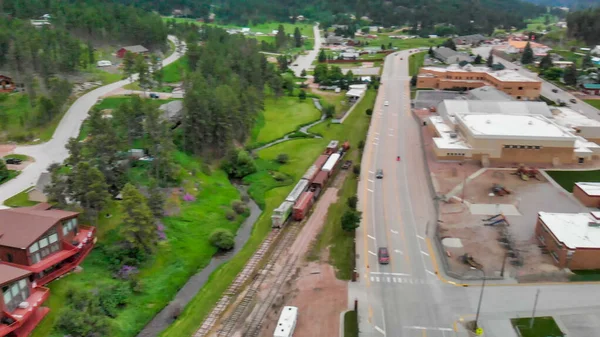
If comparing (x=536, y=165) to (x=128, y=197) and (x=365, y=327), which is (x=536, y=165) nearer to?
(x=365, y=327)

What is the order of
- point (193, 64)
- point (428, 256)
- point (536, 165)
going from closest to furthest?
point (428, 256), point (536, 165), point (193, 64)

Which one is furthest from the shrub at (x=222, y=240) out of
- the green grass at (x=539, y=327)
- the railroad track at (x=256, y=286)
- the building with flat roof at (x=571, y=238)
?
the building with flat roof at (x=571, y=238)

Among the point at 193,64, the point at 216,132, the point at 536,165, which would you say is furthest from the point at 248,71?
the point at 536,165

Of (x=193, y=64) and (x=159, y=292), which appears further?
(x=193, y=64)

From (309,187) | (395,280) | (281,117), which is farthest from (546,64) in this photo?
(395,280)

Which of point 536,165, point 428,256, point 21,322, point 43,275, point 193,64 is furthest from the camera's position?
point 193,64

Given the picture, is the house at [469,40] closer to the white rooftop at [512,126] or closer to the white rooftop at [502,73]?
the white rooftop at [502,73]
